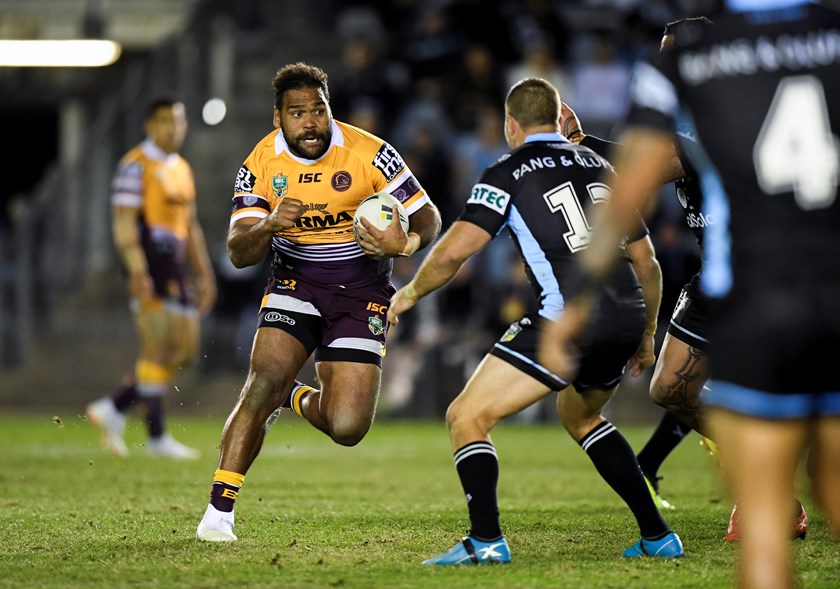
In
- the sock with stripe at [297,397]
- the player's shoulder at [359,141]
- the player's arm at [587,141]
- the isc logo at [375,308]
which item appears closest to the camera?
the player's arm at [587,141]

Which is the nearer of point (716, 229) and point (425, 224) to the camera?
point (716, 229)

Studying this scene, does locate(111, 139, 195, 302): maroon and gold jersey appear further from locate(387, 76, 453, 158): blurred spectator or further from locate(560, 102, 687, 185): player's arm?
locate(387, 76, 453, 158): blurred spectator

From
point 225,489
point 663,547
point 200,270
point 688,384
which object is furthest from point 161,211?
point 663,547

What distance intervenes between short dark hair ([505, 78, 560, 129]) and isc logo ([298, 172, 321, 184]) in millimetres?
1501

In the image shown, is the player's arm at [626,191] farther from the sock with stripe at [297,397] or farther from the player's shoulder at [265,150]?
the sock with stripe at [297,397]

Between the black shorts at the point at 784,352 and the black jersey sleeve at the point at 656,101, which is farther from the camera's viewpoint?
the black jersey sleeve at the point at 656,101

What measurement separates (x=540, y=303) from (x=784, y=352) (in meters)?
2.48

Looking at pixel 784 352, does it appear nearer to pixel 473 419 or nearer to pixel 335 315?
pixel 473 419

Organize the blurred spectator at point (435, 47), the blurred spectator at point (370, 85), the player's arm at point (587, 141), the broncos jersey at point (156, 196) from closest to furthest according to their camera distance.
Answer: the player's arm at point (587, 141)
the broncos jersey at point (156, 196)
the blurred spectator at point (370, 85)
the blurred spectator at point (435, 47)

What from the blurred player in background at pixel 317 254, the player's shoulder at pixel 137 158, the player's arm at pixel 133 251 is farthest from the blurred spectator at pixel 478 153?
the blurred player in background at pixel 317 254

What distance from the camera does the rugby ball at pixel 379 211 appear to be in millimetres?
7047

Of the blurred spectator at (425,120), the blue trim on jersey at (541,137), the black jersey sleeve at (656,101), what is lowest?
the black jersey sleeve at (656,101)

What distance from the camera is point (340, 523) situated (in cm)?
755

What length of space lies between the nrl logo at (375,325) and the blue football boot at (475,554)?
1.97 meters
